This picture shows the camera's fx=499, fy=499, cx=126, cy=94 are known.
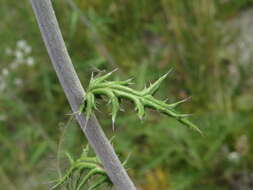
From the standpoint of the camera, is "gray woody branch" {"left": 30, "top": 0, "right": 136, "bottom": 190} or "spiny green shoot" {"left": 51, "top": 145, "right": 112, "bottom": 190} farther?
"spiny green shoot" {"left": 51, "top": 145, "right": 112, "bottom": 190}

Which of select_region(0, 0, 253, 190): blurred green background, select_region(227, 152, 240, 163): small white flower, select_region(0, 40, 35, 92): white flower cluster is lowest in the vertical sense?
select_region(227, 152, 240, 163): small white flower

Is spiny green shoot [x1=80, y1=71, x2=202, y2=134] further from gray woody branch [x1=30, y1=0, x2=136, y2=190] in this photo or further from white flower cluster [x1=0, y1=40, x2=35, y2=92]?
white flower cluster [x1=0, y1=40, x2=35, y2=92]

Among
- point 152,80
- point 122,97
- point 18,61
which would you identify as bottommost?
point 152,80

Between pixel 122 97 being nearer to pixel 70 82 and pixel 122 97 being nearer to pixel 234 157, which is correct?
pixel 70 82

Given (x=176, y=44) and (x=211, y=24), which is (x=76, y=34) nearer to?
(x=176, y=44)

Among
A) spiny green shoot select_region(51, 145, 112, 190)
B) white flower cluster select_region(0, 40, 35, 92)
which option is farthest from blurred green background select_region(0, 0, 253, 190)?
spiny green shoot select_region(51, 145, 112, 190)

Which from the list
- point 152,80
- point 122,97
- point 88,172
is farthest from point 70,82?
point 152,80

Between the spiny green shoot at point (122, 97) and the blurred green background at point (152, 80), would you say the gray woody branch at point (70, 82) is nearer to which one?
the spiny green shoot at point (122, 97)
